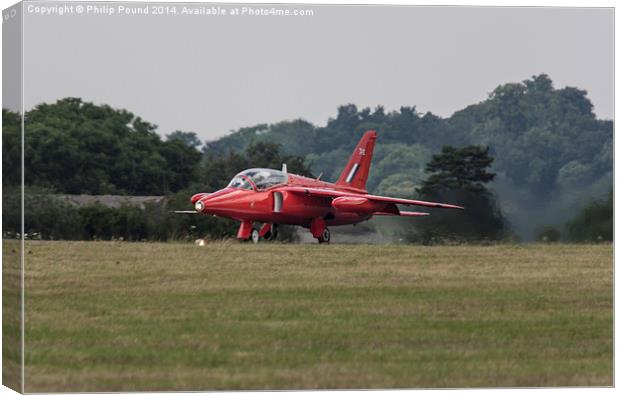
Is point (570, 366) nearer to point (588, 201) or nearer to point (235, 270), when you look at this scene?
point (588, 201)

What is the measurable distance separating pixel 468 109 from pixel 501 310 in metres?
3.16

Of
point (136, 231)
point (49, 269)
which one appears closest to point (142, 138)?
point (136, 231)

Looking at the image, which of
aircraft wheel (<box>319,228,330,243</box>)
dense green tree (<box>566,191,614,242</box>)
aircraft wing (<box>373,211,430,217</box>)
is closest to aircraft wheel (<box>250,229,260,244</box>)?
aircraft wheel (<box>319,228,330,243</box>)

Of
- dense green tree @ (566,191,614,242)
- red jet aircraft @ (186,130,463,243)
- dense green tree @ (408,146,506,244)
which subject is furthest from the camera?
red jet aircraft @ (186,130,463,243)

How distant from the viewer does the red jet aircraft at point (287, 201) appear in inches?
1267

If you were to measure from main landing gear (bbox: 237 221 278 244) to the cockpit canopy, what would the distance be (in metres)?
0.78

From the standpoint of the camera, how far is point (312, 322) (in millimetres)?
21547

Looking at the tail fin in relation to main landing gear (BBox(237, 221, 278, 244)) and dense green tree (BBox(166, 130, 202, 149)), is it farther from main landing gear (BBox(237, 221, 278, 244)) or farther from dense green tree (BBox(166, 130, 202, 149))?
dense green tree (BBox(166, 130, 202, 149))

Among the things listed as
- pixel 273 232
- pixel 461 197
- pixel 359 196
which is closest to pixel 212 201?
pixel 273 232

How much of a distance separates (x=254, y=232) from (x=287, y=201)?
0.93 metres

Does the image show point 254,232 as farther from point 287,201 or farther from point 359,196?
point 359,196

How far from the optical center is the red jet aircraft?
32.2 meters

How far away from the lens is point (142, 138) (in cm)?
2666

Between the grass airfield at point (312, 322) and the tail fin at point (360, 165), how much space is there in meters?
2.18
